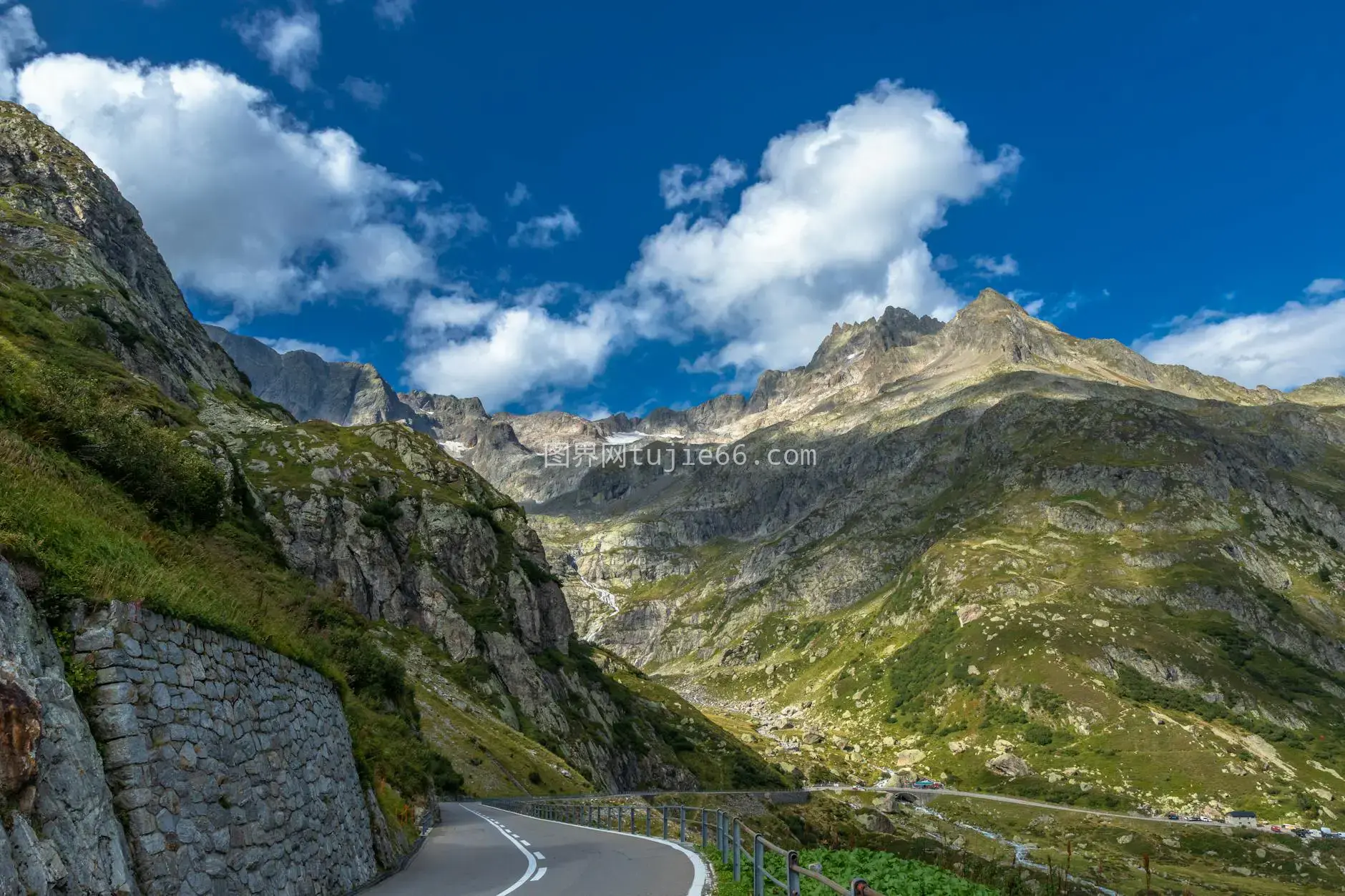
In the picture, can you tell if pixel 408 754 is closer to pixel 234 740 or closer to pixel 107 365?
pixel 234 740

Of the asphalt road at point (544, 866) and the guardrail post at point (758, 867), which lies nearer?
the guardrail post at point (758, 867)

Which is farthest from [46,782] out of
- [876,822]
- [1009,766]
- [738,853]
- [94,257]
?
[1009,766]

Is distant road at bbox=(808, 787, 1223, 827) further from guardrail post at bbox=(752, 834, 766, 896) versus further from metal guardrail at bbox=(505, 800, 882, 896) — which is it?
guardrail post at bbox=(752, 834, 766, 896)

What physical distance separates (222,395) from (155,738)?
381 feet

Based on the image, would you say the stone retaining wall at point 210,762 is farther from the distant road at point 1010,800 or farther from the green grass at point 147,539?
the distant road at point 1010,800

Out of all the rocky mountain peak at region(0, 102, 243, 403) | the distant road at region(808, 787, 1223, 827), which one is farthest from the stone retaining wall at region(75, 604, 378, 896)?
the distant road at region(808, 787, 1223, 827)

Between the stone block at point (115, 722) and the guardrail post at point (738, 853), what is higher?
the stone block at point (115, 722)

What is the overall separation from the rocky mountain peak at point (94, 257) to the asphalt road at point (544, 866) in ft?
249

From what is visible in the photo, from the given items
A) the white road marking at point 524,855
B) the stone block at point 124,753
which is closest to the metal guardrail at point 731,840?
the white road marking at point 524,855

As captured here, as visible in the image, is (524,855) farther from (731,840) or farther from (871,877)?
(871,877)

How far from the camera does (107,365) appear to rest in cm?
5334

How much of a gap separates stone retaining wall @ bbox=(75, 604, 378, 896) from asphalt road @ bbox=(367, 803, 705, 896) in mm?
2879

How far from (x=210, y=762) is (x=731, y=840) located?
13320 mm

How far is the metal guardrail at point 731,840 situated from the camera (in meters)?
10.2
